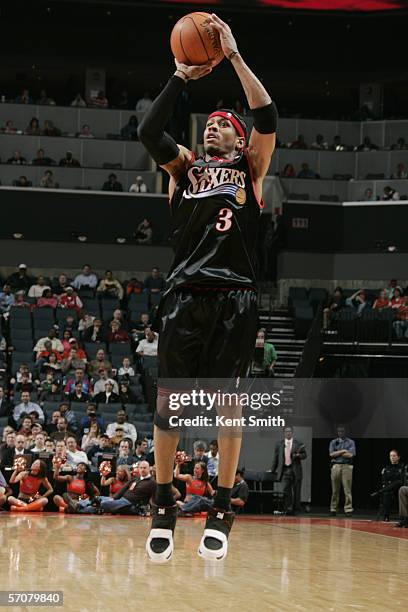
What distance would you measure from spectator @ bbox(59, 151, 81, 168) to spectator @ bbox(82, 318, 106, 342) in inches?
298

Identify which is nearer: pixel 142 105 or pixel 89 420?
pixel 89 420

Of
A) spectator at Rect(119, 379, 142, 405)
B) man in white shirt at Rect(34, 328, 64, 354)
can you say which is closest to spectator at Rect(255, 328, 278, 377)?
spectator at Rect(119, 379, 142, 405)

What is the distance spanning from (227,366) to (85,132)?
24.6 m

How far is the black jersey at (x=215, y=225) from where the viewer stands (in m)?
5.27

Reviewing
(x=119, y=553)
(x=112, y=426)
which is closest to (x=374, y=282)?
(x=112, y=426)

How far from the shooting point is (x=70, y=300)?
23.2 metres

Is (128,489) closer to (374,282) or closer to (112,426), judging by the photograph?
(112,426)

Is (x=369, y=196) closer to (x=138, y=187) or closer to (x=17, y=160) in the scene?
(x=138, y=187)

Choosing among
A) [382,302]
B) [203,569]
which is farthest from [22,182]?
[203,569]

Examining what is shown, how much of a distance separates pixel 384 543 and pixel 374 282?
16.4 m

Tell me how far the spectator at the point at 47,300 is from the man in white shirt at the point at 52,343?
182 cm

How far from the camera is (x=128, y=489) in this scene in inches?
646

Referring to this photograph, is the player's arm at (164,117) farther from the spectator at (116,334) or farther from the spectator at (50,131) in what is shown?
the spectator at (50,131)

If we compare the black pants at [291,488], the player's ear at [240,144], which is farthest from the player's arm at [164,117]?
the black pants at [291,488]
